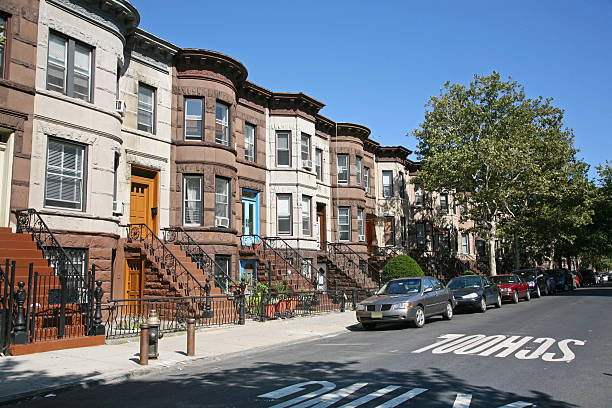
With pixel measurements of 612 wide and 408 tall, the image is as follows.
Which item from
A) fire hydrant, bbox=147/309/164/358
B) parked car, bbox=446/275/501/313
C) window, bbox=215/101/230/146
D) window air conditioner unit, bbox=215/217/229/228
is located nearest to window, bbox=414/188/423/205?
parked car, bbox=446/275/501/313

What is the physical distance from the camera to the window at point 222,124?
20547 millimetres

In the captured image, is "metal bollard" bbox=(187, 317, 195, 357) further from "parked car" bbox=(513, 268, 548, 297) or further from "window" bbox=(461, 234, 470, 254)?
"window" bbox=(461, 234, 470, 254)

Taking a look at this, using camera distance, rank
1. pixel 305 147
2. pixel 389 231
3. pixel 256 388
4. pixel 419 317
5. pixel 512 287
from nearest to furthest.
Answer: pixel 256 388 → pixel 419 317 → pixel 512 287 → pixel 305 147 → pixel 389 231

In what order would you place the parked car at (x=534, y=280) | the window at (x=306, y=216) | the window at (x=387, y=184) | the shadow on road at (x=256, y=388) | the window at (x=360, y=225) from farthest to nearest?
the window at (x=387, y=184) → the window at (x=360, y=225) → the parked car at (x=534, y=280) → the window at (x=306, y=216) → the shadow on road at (x=256, y=388)

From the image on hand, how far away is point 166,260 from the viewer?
17.0 meters

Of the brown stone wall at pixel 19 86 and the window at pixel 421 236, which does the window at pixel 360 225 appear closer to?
→ the window at pixel 421 236

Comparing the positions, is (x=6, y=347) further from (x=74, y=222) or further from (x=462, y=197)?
(x=462, y=197)

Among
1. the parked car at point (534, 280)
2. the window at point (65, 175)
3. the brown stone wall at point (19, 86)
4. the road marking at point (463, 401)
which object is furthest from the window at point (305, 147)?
the road marking at point (463, 401)

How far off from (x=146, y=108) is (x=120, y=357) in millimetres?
11415

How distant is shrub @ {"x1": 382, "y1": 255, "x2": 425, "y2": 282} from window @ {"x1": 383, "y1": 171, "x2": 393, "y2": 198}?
894cm

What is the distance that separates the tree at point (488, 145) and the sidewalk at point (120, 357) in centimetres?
1654

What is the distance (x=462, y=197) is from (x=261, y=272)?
48.6 ft

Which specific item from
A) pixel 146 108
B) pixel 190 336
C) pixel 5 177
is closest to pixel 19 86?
pixel 5 177

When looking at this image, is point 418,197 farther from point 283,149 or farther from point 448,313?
point 448,313
